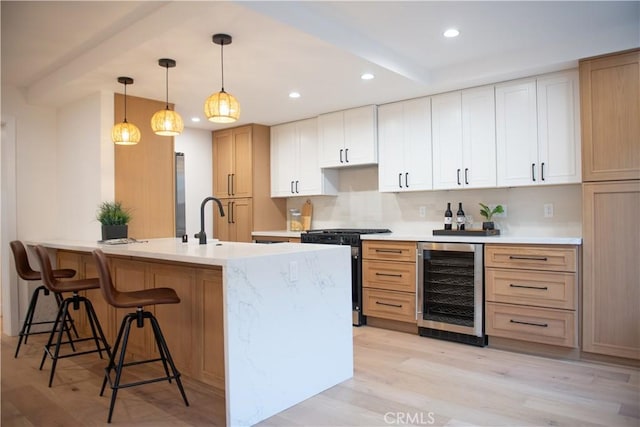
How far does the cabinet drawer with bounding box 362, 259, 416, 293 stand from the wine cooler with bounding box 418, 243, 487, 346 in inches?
4.5

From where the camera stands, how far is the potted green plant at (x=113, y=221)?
3.80 metres

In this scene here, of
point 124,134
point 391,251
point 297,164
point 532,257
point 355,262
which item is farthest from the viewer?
point 297,164

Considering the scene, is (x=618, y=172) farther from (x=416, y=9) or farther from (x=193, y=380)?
(x=193, y=380)

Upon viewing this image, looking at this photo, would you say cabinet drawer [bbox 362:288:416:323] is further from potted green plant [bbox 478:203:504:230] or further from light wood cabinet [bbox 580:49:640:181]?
light wood cabinet [bbox 580:49:640:181]

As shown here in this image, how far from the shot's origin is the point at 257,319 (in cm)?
245

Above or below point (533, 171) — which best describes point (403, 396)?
below

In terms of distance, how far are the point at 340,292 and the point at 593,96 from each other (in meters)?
2.40

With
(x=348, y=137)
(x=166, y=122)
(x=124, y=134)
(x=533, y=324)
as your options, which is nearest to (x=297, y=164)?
(x=348, y=137)

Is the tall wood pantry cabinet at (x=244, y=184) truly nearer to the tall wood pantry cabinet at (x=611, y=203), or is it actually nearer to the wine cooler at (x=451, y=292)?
the wine cooler at (x=451, y=292)

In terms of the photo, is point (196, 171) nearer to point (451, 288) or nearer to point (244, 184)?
point (244, 184)

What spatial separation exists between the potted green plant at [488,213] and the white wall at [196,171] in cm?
359

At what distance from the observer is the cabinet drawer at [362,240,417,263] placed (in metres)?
4.21

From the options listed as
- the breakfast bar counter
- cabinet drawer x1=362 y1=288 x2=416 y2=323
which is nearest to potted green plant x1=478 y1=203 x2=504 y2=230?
cabinet drawer x1=362 y1=288 x2=416 y2=323

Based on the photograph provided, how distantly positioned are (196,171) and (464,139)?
3517 mm
